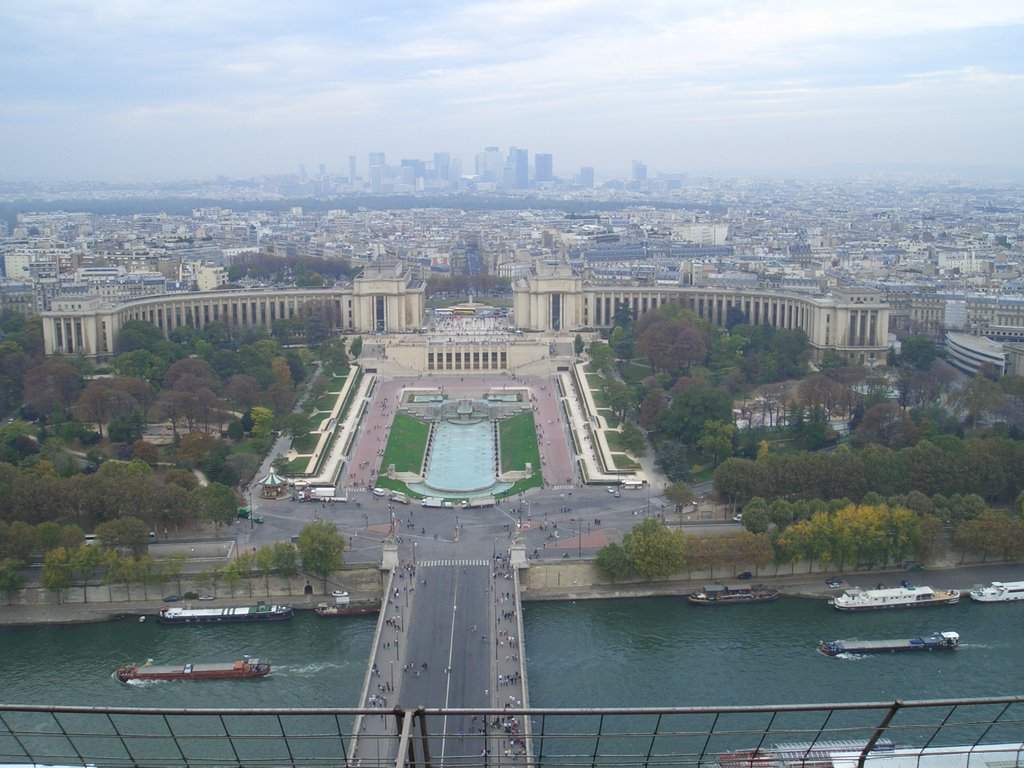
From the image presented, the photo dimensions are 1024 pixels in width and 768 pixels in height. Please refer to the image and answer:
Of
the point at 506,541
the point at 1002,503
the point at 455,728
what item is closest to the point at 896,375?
the point at 1002,503

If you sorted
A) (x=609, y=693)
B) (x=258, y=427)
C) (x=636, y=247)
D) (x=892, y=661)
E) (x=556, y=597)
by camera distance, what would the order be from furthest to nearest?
(x=636, y=247) < (x=258, y=427) < (x=556, y=597) < (x=892, y=661) < (x=609, y=693)

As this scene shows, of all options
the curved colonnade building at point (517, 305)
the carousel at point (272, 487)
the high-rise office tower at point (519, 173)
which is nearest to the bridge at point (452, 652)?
the carousel at point (272, 487)

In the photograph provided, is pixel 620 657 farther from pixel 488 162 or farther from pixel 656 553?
pixel 488 162

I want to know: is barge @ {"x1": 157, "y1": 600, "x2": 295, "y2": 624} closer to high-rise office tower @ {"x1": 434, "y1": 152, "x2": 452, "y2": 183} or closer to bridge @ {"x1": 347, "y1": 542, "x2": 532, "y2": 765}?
bridge @ {"x1": 347, "y1": 542, "x2": 532, "y2": 765}

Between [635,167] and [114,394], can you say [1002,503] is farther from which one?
[635,167]

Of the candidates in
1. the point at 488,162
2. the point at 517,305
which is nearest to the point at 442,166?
the point at 488,162

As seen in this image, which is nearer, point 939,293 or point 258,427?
point 258,427
